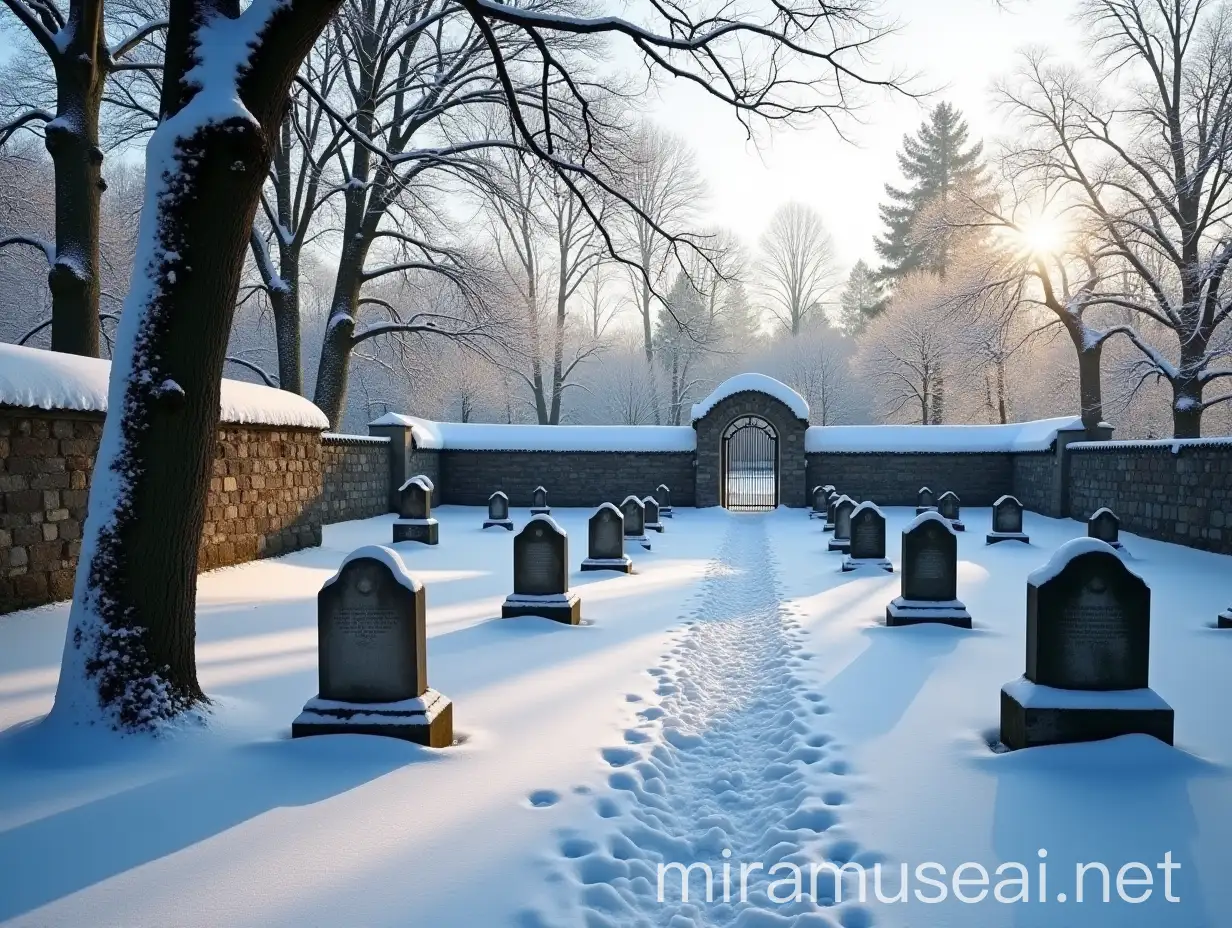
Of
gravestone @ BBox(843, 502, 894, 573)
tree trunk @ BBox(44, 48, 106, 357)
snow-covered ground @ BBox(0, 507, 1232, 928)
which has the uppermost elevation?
tree trunk @ BBox(44, 48, 106, 357)

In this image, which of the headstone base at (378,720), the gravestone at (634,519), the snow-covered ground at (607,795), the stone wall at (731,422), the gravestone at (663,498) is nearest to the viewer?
the snow-covered ground at (607,795)

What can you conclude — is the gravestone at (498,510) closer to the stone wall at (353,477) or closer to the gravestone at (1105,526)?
the stone wall at (353,477)

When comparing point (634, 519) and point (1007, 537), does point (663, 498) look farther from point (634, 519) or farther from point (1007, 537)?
point (1007, 537)

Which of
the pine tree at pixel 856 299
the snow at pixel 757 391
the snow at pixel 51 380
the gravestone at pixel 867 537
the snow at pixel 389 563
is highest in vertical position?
the pine tree at pixel 856 299

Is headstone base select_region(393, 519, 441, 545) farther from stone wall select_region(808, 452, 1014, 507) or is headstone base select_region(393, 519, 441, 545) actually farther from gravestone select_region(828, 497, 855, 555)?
stone wall select_region(808, 452, 1014, 507)

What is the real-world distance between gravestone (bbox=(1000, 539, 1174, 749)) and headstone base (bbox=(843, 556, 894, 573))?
7.04 meters

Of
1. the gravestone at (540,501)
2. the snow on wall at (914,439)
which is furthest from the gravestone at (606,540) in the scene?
the snow on wall at (914,439)

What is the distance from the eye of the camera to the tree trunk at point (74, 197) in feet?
36.4

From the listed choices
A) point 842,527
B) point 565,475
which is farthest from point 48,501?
point 565,475

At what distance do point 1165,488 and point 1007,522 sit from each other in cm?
261

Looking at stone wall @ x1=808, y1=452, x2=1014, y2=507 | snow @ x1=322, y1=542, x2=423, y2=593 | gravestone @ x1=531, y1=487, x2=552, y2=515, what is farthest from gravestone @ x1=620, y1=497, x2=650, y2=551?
snow @ x1=322, y1=542, x2=423, y2=593

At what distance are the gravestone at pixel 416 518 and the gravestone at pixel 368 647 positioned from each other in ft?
34.0

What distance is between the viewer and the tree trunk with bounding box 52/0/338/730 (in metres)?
4.13

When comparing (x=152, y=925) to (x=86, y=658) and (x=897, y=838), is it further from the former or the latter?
(x=897, y=838)
